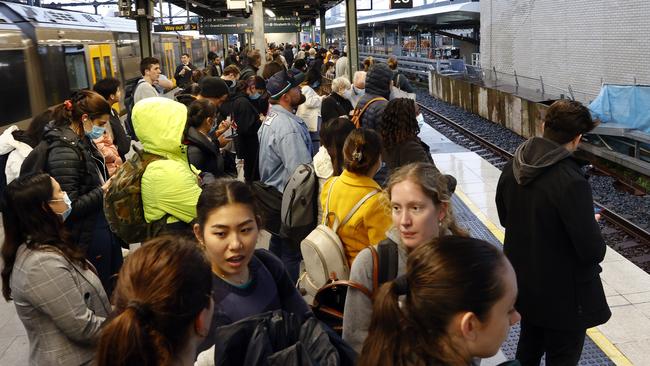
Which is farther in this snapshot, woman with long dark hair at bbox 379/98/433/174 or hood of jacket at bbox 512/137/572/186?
woman with long dark hair at bbox 379/98/433/174

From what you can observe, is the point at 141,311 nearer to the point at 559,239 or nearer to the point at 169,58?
the point at 559,239

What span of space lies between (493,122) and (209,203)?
56.0 feet

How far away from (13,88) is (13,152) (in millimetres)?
5235

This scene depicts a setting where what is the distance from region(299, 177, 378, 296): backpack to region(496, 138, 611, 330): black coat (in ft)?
2.86

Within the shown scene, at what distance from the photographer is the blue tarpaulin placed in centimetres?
1258

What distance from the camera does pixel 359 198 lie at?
3434 millimetres

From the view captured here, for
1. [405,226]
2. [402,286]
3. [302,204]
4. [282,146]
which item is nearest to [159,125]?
[302,204]

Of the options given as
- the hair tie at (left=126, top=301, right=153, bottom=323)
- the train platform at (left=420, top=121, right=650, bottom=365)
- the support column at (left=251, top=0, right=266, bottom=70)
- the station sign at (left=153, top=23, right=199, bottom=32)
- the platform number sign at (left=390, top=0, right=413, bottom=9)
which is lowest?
the train platform at (left=420, top=121, right=650, bottom=365)

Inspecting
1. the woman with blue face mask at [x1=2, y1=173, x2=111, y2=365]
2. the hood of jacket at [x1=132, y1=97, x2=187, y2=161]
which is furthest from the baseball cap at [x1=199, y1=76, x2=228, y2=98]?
the woman with blue face mask at [x1=2, y1=173, x2=111, y2=365]

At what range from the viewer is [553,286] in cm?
345

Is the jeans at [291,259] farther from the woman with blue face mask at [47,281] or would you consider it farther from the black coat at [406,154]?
the woman with blue face mask at [47,281]

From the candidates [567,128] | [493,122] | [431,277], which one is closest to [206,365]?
[431,277]

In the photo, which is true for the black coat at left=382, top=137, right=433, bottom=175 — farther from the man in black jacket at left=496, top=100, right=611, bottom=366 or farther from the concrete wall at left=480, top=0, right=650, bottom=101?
the concrete wall at left=480, top=0, right=650, bottom=101

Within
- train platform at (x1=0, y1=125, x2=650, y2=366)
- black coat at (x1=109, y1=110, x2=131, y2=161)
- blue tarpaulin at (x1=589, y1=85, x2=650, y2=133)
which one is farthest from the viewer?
blue tarpaulin at (x1=589, y1=85, x2=650, y2=133)
